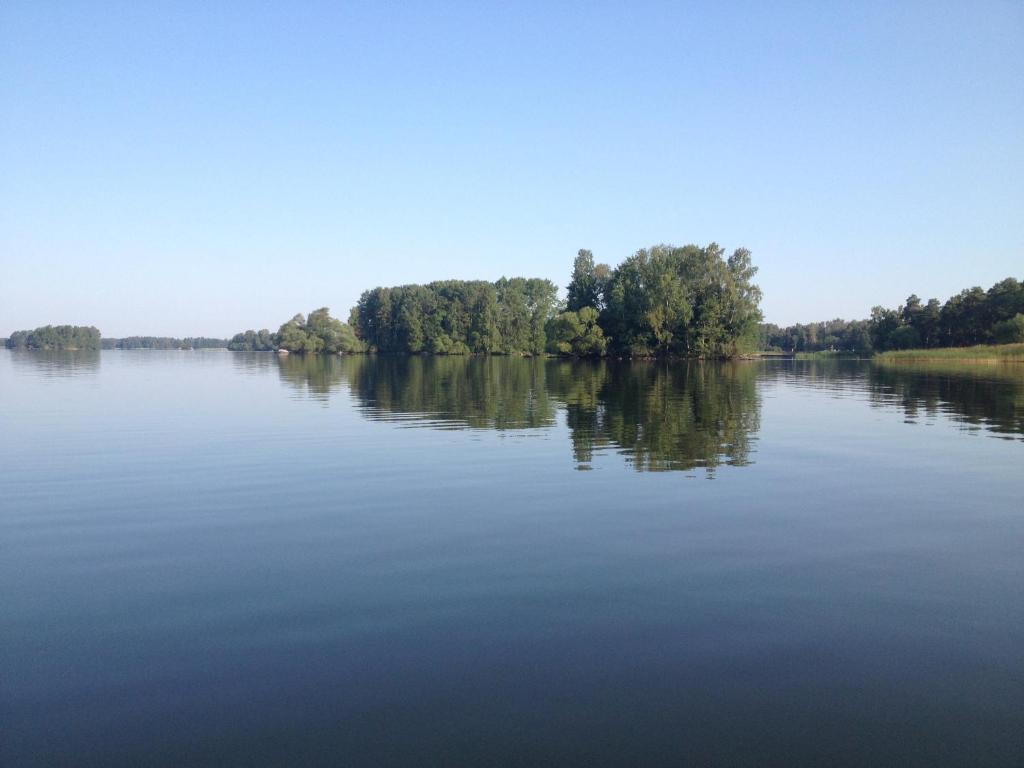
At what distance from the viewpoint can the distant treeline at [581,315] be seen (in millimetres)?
112688

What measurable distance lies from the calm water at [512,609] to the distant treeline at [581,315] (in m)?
97.2

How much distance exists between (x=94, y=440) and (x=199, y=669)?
18.7m

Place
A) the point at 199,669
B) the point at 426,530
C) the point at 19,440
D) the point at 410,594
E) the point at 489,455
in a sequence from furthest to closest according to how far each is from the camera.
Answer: the point at 19,440, the point at 489,455, the point at 426,530, the point at 410,594, the point at 199,669

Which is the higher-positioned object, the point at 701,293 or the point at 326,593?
the point at 701,293

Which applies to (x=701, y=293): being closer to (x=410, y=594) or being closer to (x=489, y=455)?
(x=489, y=455)

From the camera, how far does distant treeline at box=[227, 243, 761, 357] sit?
370 feet

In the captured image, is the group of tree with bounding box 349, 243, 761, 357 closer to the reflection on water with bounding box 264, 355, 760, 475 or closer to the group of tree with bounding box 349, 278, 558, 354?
the group of tree with bounding box 349, 278, 558, 354

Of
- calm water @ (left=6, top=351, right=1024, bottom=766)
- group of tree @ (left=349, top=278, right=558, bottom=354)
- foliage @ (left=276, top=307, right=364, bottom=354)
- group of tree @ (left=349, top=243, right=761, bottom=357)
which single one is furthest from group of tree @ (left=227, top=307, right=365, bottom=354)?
calm water @ (left=6, top=351, right=1024, bottom=766)

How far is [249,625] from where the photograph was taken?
24.8 feet

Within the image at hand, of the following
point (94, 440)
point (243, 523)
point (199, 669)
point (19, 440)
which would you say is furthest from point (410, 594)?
point (19, 440)

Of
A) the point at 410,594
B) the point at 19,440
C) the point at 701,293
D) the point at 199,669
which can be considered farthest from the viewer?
the point at 701,293

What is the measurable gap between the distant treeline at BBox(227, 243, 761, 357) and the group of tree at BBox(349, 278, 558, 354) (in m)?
0.28

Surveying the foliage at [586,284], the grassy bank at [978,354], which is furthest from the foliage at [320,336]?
the grassy bank at [978,354]

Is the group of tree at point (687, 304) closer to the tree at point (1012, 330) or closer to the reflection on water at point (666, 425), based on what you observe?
the tree at point (1012, 330)
